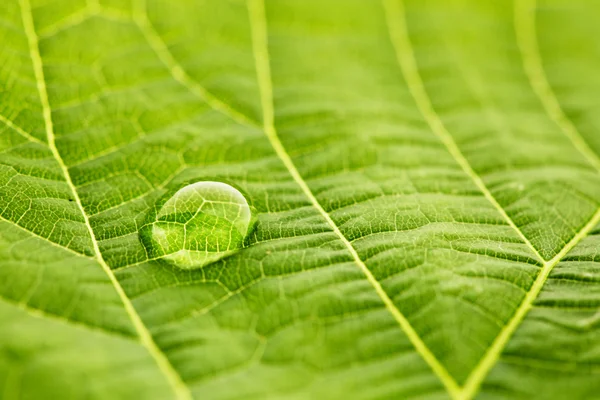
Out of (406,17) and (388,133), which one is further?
(406,17)

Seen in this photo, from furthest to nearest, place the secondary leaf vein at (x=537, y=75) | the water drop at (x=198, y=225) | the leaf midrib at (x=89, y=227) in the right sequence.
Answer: the secondary leaf vein at (x=537, y=75)
the water drop at (x=198, y=225)
the leaf midrib at (x=89, y=227)

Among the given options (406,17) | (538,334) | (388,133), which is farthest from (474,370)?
(406,17)

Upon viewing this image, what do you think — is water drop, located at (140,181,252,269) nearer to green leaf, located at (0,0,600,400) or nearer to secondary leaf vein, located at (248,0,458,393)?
green leaf, located at (0,0,600,400)

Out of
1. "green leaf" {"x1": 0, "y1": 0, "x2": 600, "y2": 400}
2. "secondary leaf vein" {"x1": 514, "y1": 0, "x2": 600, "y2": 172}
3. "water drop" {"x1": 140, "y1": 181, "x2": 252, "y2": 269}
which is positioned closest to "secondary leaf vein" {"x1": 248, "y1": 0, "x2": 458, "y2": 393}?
"green leaf" {"x1": 0, "y1": 0, "x2": 600, "y2": 400}

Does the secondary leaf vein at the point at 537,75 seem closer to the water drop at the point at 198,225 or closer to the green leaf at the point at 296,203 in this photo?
the green leaf at the point at 296,203

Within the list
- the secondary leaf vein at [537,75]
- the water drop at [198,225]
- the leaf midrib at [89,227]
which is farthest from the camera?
the secondary leaf vein at [537,75]

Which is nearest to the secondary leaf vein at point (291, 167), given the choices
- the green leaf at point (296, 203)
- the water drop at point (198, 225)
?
the green leaf at point (296, 203)

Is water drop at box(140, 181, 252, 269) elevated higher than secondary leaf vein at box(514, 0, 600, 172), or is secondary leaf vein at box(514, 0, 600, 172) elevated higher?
secondary leaf vein at box(514, 0, 600, 172)

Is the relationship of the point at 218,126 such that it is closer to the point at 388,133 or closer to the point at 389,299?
the point at 388,133
